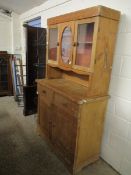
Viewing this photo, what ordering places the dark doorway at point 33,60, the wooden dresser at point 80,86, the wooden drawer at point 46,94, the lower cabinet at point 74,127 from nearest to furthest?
the wooden dresser at point 80,86
the lower cabinet at point 74,127
the wooden drawer at point 46,94
the dark doorway at point 33,60

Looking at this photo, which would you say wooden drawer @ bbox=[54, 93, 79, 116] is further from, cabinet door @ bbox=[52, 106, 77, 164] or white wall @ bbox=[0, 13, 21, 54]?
white wall @ bbox=[0, 13, 21, 54]

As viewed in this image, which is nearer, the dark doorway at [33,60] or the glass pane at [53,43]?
the glass pane at [53,43]

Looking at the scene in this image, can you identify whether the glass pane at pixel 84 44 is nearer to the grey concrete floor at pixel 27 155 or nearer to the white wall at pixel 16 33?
Answer: the grey concrete floor at pixel 27 155

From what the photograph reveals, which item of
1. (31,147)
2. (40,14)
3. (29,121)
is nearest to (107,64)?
(31,147)

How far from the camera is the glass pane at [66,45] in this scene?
5.96ft

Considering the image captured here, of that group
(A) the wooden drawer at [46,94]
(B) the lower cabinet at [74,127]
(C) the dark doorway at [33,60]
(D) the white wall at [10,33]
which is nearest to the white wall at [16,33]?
(D) the white wall at [10,33]

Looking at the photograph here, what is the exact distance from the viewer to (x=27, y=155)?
2029mm

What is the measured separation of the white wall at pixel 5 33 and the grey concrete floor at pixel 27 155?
7.67ft

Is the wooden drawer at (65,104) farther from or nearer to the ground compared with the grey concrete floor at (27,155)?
farther from the ground

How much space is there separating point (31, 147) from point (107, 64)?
1518mm

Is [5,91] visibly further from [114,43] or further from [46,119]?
[114,43]

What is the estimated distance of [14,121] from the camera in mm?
2854

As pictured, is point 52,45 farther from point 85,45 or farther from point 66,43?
point 85,45

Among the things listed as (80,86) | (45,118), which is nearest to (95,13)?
(80,86)
